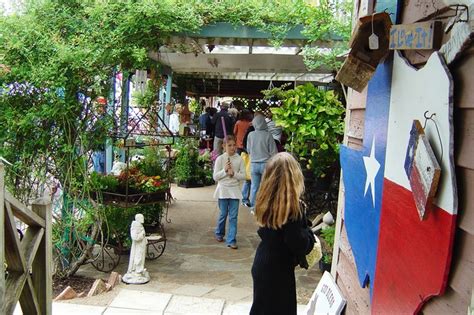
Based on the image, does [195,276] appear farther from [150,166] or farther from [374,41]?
[374,41]

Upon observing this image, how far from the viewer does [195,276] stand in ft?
17.2

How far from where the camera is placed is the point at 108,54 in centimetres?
489

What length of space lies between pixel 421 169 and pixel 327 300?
1.72m

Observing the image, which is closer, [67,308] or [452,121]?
[452,121]

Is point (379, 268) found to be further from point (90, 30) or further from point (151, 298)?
point (90, 30)

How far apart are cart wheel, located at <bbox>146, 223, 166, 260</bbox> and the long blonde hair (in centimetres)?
333

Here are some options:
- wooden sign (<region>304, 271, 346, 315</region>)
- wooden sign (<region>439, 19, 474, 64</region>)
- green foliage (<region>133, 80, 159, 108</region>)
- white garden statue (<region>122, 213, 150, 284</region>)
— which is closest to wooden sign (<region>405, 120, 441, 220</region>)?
wooden sign (<region>439, 19, 474, 64</region>)

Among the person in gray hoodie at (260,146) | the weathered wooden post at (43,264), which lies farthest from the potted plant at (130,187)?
the weathered wooden post at (43,264)

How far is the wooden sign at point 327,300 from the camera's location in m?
2.61

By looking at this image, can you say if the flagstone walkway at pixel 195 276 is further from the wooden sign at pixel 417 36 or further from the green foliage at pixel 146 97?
the wooden sign at pixel 417 36

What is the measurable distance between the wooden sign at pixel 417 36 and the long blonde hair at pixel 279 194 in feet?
3.80

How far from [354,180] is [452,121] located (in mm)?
1192

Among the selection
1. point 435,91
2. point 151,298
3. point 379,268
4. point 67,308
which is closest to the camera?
point 435,91

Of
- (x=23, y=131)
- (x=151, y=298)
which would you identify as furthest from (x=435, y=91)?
(x=23, y=131)
